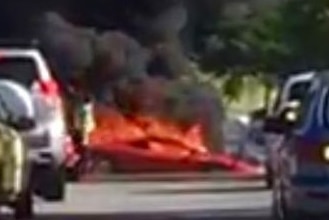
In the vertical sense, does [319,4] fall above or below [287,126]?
above

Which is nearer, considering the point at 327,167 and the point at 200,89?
the point at 327,167

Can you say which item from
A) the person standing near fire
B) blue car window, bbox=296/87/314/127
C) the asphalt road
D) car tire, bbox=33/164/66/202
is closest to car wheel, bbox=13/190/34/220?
car tire, bbox=33/164/66/202

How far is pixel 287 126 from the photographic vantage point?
61.9ft

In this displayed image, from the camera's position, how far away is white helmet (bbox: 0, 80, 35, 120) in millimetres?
21766

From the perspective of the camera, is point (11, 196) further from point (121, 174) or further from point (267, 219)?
point (121, 174)

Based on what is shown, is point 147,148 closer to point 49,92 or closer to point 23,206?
point 49,92

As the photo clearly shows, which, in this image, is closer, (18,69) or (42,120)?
(42,120)

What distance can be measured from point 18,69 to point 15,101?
1572mm

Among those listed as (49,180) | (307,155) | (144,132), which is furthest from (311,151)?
(144,132)

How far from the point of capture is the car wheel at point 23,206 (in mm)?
21203

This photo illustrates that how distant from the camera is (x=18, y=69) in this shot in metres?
23.4

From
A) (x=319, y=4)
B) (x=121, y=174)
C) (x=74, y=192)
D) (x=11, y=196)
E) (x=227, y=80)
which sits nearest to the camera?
(x=11, y=196)

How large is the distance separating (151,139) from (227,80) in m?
11.9

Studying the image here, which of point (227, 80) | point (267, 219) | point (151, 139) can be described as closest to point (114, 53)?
point (151, 139)
